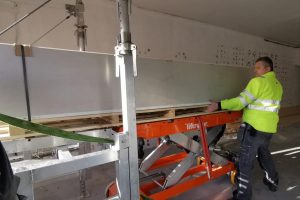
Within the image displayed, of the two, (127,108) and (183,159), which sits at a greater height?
(127,108)

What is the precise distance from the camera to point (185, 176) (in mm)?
3043

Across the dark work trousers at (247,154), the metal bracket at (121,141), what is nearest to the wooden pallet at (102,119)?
the metal bracket at (121,141)

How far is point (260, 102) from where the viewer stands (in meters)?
2.74

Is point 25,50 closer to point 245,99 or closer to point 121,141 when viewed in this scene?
point 121,141

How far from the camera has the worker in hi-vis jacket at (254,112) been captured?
2.71 metres

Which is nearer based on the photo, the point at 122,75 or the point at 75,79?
the point at 122,75

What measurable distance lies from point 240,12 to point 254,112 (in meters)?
3.68

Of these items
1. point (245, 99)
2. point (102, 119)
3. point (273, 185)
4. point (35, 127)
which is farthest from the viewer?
point (273, 185)

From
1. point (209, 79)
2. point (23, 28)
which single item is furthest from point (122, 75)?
point (23, 28)

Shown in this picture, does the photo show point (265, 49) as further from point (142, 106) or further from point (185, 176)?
point (142, 106)

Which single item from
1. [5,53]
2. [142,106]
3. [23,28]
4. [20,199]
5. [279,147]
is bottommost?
[279,147]

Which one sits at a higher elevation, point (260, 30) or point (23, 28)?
point (260, 30)

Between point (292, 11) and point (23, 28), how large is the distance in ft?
20.6

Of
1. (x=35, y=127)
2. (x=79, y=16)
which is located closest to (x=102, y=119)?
(x=35, y=127)
